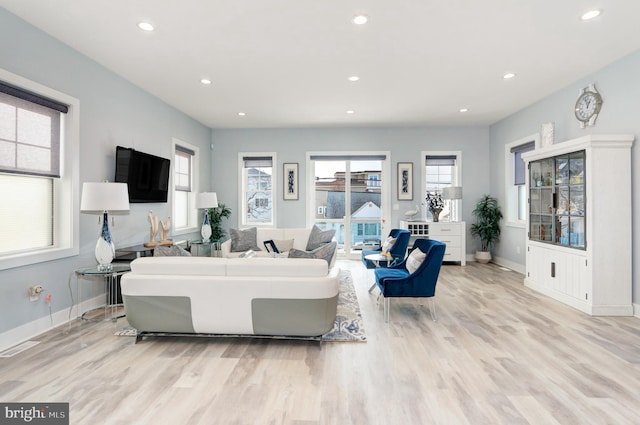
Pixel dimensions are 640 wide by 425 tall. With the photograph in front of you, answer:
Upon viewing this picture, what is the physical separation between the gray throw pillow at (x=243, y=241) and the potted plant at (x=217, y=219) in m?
1.56

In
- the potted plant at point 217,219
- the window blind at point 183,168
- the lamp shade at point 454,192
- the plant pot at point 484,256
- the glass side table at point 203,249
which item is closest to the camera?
the glass side table at point 203,249

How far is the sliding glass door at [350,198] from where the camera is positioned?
7.49m

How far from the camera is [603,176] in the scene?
3.84 m

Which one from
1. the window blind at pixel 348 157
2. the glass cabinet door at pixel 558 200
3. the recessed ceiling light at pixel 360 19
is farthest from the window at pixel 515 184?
the recessed ceiling light at pixel 360 19

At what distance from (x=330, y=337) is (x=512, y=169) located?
206 inches

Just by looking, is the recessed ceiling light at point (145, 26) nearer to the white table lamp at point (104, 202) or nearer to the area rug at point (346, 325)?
the white table lamp at point (104, 202)

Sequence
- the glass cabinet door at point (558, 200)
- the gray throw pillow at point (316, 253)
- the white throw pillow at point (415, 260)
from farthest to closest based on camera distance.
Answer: the glass cabinet door at point (558, 200)
the white throw pillow at point (415, 260)
the gray throw pillow at point (316, 253)

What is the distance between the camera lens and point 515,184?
6.41 meters

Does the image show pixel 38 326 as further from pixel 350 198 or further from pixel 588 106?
pixel 588 106

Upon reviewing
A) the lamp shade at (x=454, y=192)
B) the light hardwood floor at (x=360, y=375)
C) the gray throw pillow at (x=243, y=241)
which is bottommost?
the light hardwood floor at (x=360, y=375)

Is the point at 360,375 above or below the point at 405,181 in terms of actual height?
below

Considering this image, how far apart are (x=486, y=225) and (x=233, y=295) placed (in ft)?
18.8

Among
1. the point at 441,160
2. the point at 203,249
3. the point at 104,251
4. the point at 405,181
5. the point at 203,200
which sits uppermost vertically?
the point at 441,160

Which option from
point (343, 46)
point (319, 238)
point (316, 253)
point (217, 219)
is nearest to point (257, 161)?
point (217, 219)
